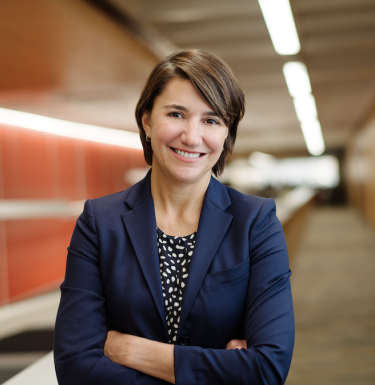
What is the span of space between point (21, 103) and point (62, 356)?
19.9ft

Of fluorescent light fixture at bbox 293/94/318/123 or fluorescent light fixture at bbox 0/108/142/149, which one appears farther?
fluorescent light fixture at bbox 293/94/318/123

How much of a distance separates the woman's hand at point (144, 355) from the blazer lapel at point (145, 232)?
7 centimetres

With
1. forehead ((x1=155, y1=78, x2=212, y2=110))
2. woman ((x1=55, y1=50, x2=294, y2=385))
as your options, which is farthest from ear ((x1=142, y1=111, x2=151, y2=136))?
forehead ((x1=155, y1=78, x2=212, y2=110))

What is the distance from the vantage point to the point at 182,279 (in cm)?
130

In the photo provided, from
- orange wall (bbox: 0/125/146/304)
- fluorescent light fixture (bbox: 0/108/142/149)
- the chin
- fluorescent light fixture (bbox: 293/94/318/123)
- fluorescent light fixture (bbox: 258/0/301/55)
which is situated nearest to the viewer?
the chin

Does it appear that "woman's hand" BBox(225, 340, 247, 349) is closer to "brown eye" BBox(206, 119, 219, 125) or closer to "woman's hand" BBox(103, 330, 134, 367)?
"woman's hand" BBox(103, 330, 134, 367)

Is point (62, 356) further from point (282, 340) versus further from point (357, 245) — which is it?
point (357, 245)

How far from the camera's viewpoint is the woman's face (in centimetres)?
124

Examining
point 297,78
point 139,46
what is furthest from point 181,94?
point 297,78

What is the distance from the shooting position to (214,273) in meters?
1.26

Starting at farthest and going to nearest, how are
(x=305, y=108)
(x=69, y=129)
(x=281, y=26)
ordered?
(x=305, y=108) → (x=69, y=129) → (x=281, y=26)

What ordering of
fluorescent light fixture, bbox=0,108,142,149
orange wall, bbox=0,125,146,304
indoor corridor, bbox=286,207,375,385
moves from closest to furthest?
indoor corridor, bbox=286,207,375,385
orange wall, bbox=0,125,146,304
fluorescent light fixture, bbox=0,108,142,149

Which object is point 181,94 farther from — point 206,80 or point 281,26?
point 281,26

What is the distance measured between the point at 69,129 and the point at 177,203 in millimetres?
7147
